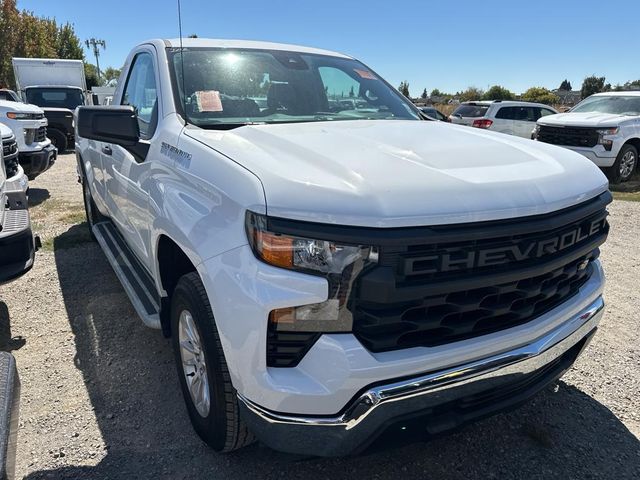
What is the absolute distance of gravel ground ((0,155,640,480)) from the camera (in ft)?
8.04

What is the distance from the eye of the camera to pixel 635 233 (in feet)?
22.3

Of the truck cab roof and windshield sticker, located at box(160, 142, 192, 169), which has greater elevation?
the truck cab roof

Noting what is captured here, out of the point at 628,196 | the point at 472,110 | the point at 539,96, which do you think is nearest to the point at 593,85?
the point at 539,96

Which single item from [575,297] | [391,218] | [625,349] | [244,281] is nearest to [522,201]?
[391,218]

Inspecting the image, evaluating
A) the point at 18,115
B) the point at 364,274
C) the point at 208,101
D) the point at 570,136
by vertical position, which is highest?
the point at 208,101

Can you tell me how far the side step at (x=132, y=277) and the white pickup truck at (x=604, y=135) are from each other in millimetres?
9431

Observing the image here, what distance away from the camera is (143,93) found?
3.57 m

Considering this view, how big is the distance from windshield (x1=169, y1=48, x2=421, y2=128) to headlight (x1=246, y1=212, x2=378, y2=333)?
1209mm

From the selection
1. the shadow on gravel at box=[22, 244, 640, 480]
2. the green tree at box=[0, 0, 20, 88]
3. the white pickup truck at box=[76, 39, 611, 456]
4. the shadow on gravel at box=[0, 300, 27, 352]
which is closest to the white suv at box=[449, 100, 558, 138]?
the shadow on gravel at box=[22, 244, 640, 480]

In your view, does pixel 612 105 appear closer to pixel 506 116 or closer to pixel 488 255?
pixel 506 116

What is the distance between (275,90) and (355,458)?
7.04 feet

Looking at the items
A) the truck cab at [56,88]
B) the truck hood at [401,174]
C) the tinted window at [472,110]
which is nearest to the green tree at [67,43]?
the truck cab at [56,88]

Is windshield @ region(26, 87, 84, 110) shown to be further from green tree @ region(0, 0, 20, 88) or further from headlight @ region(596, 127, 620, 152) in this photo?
green tree @ region(0, 0, 20, 88)

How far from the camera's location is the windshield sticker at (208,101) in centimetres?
285
